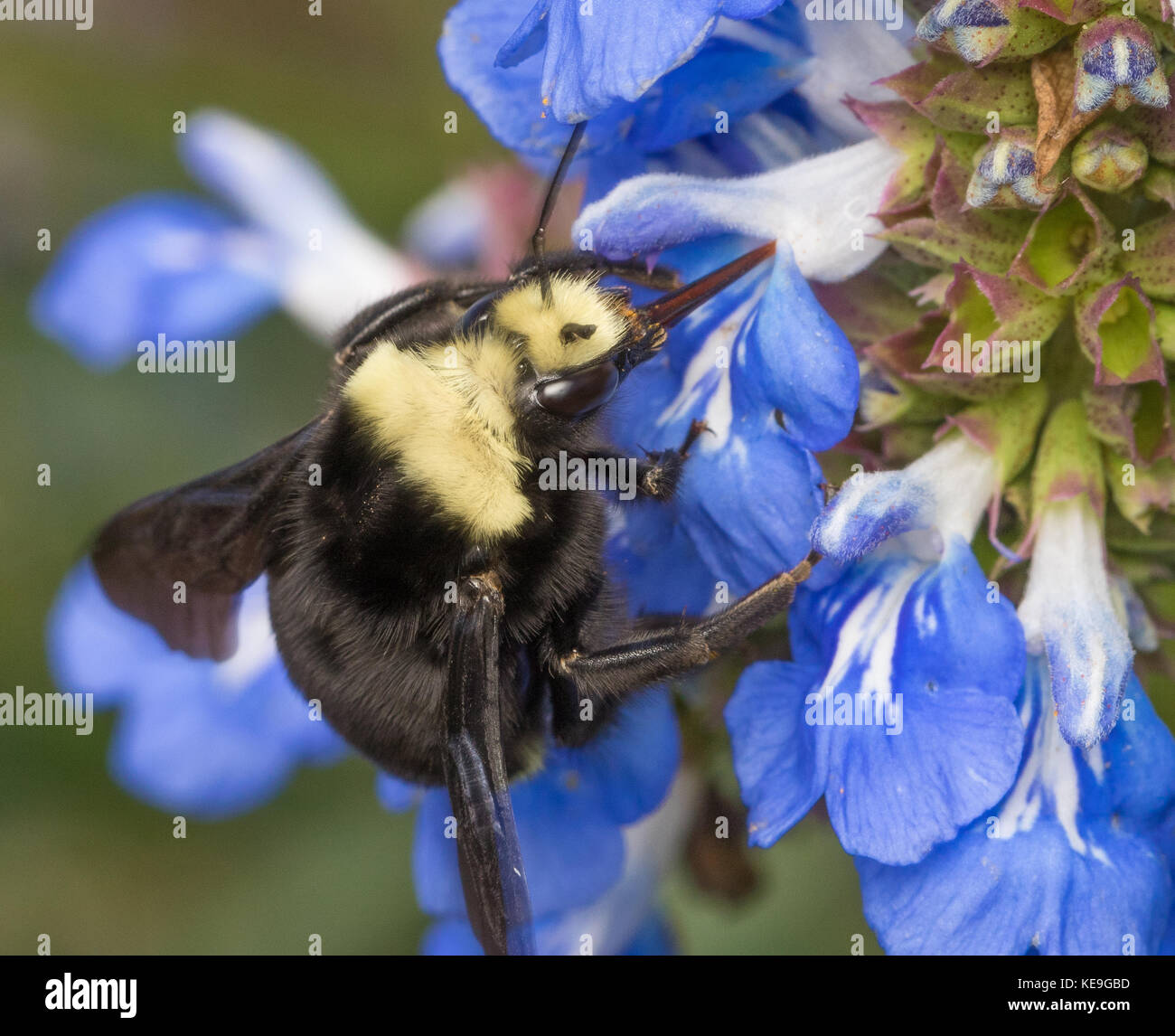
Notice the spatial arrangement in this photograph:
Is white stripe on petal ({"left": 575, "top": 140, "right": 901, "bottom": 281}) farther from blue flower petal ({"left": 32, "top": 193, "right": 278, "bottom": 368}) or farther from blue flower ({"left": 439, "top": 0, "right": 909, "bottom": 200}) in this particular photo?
blue flower petal ({"left": 32, "top": 193, "right": 278, "bottom": 368})

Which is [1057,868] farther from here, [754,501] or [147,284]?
[147,284]

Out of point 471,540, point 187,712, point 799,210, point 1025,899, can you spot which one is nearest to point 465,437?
point 471,540

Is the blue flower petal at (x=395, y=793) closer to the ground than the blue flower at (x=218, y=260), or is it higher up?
closer to the ground

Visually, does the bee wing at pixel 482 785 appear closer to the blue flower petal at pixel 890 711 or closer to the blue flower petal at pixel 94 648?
the blue flower petal at pixel 890 711

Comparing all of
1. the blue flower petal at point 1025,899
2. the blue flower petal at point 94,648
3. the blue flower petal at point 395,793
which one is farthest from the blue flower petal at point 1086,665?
Answer: the blue flower petal at point 94,648

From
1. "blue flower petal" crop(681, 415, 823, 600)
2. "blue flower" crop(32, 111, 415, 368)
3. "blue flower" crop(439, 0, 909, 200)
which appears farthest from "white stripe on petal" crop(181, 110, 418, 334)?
"blue flower petal" crop(681, 415, 823, 600)
